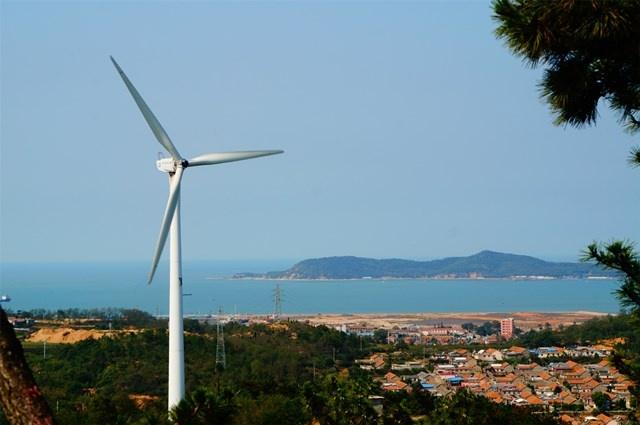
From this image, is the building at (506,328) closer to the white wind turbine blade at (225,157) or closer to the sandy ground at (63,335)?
the sandy ground at (63,335)

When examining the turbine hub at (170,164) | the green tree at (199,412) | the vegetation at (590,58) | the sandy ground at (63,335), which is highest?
the turbine hub at (170,164)

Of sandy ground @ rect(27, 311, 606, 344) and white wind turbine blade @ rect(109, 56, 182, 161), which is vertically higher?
white wind turbine blade @ rect(109, 56, 182, 161)

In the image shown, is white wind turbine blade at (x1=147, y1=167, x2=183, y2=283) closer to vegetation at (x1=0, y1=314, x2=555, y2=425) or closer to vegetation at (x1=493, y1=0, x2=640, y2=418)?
vegetation at (x1=0, y1=314, x2=555, y2=425)

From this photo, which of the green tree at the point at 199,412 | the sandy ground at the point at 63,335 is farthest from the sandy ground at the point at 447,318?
the green tree at the point at 199,412

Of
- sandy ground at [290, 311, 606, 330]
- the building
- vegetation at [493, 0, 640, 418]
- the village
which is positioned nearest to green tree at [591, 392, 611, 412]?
the village

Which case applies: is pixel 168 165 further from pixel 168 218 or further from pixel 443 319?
pixel 443 319

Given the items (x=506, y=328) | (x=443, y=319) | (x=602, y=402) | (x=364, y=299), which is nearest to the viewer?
(x=602, y=402)

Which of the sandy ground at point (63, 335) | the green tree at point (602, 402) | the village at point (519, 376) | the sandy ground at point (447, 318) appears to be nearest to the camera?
the green tree at point (602, 402)

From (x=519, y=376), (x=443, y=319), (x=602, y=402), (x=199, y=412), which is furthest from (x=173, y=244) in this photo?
(x=443, y=319)

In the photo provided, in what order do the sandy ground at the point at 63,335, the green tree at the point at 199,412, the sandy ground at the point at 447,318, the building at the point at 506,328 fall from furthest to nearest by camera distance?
1. the sandy ground at the point at 447,318
2. the building at the point at 506,328
3. the sandy ground at the point at 63,335
4. the green tree at the point at 199,412
